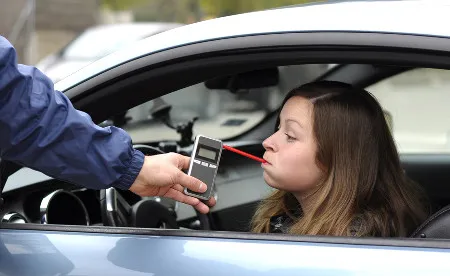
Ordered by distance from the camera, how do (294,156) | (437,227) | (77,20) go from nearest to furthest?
(437,227) < (294,156) < (77,20)

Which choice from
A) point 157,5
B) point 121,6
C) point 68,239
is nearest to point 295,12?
point 68,239

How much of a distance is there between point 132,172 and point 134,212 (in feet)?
2.19

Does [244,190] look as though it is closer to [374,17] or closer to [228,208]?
[228,208]

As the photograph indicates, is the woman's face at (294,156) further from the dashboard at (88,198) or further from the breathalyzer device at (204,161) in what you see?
the dashboard at (88,198)

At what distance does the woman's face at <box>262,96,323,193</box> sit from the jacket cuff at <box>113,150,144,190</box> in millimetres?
413

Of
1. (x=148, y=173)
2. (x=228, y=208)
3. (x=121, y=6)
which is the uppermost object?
(x=121, y=6)

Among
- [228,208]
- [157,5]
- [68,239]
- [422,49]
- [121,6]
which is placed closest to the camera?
[422,49]

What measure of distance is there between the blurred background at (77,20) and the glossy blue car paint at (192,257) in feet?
32.5

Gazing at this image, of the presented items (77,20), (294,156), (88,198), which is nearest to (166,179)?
(294,156)

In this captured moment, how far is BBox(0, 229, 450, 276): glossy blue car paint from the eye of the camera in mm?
1730

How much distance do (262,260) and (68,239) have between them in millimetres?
494

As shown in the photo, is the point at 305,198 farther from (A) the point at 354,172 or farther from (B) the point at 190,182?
(B) the point at 190,182

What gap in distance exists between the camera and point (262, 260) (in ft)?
5.94

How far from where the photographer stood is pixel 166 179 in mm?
1999
